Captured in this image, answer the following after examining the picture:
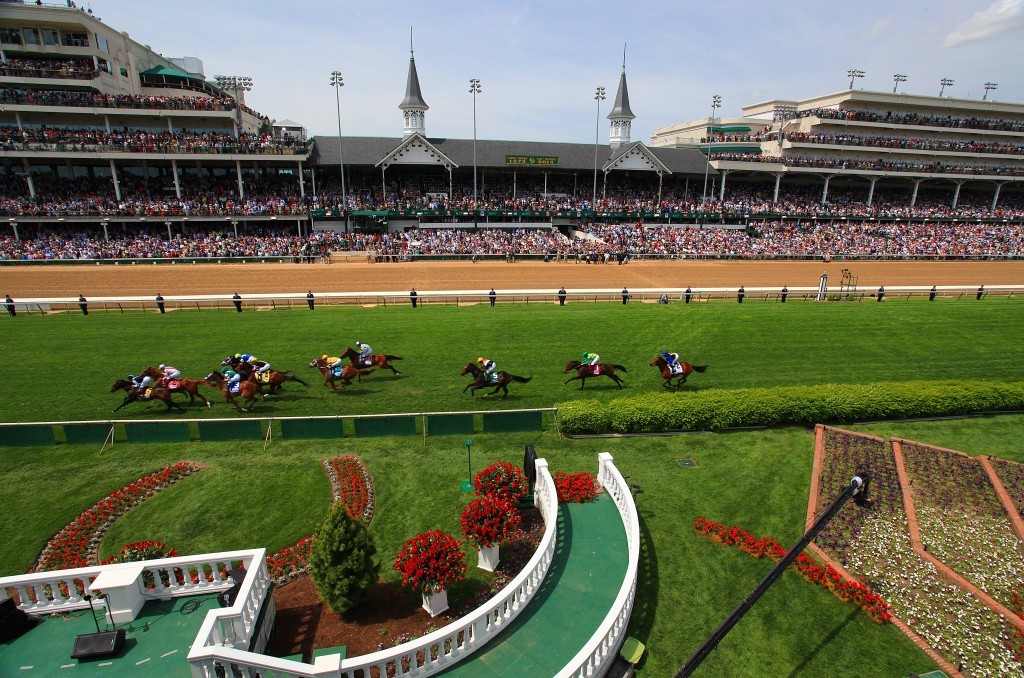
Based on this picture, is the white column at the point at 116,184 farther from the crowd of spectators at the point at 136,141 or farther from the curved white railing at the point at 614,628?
the curved white railing at the point at 614,628

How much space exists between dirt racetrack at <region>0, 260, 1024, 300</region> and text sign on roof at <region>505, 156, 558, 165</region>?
13335 millimetres

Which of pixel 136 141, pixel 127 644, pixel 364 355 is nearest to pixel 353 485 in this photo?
pixel 127 644

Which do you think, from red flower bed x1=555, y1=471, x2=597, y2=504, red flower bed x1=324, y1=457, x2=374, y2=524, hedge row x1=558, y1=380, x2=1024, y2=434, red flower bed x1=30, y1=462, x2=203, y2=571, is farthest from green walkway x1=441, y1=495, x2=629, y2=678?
red flower bed x1=30, y1=462, x2=203, y2=571

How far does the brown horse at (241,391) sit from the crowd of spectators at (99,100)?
41.3 m

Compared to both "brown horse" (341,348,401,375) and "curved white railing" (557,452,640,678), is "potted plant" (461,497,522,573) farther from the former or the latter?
"brown horse" (341,348,401,375)

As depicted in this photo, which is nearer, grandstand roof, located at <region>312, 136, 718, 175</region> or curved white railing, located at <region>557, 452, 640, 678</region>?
curved white railing, located at <region>557, 452, 640, 678</region>

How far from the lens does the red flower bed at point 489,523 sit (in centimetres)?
767

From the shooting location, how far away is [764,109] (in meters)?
85.6

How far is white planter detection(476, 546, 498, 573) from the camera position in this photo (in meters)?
8.09

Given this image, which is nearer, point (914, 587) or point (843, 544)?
point (914, 587)

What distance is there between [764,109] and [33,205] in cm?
9160

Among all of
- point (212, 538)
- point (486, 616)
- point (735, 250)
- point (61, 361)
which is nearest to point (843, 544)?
point (486, 616)

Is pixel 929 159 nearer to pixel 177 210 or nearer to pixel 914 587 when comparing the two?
pixel 914 587

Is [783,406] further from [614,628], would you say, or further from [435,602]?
[435,602]
